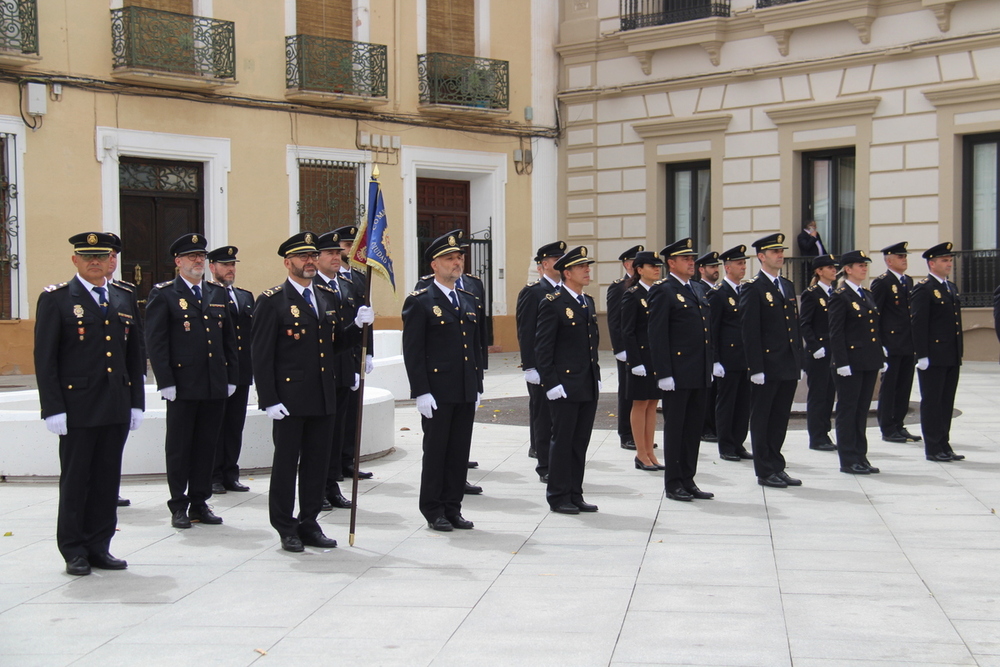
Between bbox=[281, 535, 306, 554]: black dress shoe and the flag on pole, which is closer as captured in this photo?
bbox=[281, 535, 306, 554]: black dress shoe

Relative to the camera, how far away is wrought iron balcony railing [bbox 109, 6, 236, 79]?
18.0m

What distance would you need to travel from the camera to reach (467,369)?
7.46 meters

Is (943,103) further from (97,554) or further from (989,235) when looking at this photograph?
(97,554)

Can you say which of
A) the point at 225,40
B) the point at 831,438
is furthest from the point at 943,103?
the point at 225,40

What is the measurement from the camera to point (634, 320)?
945 centimetres

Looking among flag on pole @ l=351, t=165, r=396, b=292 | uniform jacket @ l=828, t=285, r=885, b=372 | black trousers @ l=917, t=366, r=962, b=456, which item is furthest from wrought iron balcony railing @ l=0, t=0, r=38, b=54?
black trousers @ l=917, t=366, r=962, b=456

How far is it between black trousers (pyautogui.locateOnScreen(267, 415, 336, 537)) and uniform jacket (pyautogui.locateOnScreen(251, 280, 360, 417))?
0.13 metres

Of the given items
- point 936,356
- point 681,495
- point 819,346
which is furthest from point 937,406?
point 681,495

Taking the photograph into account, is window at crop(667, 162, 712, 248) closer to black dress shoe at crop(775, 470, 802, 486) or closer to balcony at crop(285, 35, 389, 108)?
balcony at crop(285, 35, 389, 108)

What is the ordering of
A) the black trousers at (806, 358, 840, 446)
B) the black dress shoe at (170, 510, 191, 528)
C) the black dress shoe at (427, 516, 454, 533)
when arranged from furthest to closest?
the black trousers at (806, 358, 840, 446) → the black dress shoe at (170, 510, 191, 528) → the black dress shoe at (427, 516, 454, 533)

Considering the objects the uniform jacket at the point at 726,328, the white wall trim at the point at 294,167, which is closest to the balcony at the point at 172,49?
the white wall trim at the point at 294,167

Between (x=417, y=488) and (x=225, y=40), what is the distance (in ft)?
40.6

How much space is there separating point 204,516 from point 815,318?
5669mm

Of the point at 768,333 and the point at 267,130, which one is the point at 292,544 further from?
the point at 267,130
